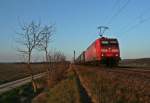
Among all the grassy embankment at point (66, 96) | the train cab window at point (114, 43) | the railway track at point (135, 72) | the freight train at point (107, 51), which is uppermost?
the train cab window at point (114, 43)

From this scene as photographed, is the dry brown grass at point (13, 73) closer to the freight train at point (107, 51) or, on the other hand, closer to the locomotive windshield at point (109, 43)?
the freight train at point (107, 51)

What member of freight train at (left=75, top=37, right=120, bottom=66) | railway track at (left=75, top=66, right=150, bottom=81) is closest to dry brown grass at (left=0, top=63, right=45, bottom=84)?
freight train at (left=75, top=37, right=120, bottom=66)

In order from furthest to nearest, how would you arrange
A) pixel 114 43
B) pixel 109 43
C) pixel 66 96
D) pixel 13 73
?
pixel 13 73 → pixel 114 43 → pixel 109 43 → pixel 66 96

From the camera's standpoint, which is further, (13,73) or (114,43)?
(13,73)

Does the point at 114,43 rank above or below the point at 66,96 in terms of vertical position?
above

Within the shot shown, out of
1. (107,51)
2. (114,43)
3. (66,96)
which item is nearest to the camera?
(66,96)

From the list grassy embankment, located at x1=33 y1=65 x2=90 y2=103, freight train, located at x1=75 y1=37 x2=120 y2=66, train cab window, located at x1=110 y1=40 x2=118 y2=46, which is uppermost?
train cab window, located at x1=110 y1=40 x2=118 y2=46

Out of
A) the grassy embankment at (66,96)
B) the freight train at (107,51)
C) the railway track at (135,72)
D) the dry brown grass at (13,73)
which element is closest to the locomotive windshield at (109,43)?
the freight train at (107,51)

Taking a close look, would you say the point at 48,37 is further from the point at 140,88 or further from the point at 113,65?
the point at 140,88

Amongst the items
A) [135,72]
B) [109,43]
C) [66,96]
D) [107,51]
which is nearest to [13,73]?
[109,43]

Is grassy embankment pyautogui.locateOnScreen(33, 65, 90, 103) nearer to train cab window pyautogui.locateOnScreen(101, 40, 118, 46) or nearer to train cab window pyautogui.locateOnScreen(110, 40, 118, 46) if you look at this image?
train cab window pyautogui.locateOnScreen(101, 40, 118, 46)

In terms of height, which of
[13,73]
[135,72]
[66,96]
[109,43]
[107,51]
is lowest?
[66,96]

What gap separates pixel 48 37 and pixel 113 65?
9190 millimetres

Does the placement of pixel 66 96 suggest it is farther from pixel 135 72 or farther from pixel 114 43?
pixel 114 43
